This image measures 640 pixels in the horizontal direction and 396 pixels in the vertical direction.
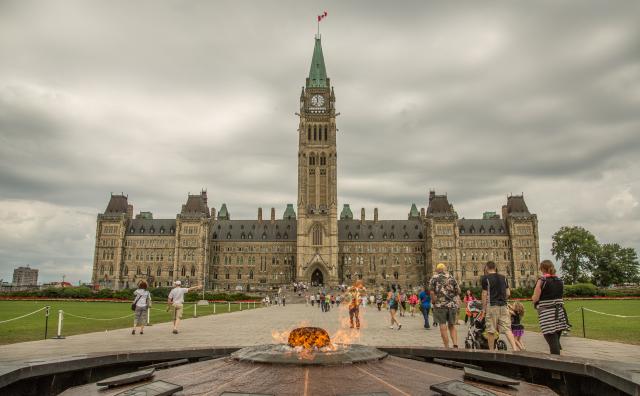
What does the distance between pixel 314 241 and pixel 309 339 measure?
95.6 m

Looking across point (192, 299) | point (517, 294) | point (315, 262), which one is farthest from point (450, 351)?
point (315, 262)

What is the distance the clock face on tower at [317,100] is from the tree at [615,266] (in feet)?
Answer: 204

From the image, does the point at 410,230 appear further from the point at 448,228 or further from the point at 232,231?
the point at 232,231

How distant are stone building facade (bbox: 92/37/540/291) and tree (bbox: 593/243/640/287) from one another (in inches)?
893

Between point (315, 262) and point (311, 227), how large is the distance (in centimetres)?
748

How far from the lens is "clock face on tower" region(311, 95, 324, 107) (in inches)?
4178

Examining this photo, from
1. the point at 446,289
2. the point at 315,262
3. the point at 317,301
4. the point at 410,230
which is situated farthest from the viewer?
the point at 410,230

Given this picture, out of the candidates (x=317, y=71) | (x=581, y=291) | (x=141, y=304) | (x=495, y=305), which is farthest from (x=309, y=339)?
(x=317, y=71)

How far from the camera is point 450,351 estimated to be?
21.8ft

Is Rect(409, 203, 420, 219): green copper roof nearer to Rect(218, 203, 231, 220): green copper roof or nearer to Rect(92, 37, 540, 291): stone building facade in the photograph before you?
Rect(92, 37, 540, 291): stone building facade

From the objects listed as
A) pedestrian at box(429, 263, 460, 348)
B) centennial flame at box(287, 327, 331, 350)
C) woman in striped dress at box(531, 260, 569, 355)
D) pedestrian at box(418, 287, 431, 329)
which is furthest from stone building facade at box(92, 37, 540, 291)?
centennial flame at box(287, 327, 331, 350)

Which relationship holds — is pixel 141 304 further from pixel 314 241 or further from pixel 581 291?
pixel 314 241

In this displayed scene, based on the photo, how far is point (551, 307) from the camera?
841 cm

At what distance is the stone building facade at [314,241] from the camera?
10350 cm
